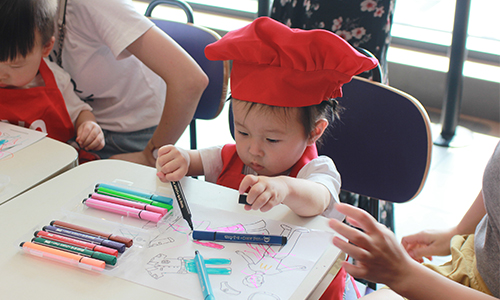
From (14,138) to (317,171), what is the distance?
746mm

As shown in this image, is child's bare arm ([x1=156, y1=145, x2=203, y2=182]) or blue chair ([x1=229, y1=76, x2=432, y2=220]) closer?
child's bare arm ([x1=156, y1=145, x2=203, y2=182])

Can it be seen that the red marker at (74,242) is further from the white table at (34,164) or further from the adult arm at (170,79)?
the adult arm at (170,79)

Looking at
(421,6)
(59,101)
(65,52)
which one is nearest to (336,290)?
(59,101)

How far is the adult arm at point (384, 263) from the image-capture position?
2.17 ft

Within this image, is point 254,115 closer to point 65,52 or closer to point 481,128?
point 65,52

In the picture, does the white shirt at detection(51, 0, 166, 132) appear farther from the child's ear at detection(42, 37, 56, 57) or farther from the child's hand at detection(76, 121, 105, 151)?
the child's hand at detection(76, 121, 105, 151)

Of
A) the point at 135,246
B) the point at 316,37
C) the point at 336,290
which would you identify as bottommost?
the point at 336,290

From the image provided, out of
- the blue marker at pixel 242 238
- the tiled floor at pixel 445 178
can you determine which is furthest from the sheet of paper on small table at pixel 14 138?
the tiled floor at pixel 445 178

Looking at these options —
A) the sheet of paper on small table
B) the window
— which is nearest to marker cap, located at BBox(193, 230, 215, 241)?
the sheet of paper on small table

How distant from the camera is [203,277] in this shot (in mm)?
650

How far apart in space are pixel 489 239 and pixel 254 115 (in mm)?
545

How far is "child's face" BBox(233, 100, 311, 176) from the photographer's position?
0.96m

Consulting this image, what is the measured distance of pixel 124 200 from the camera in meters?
0.83

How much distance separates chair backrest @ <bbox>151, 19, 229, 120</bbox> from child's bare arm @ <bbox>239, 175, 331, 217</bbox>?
0.79m
